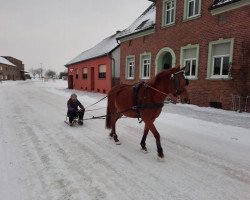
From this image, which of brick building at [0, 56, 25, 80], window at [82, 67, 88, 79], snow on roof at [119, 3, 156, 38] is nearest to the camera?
snow on roof at [119, 3, 156, 38]

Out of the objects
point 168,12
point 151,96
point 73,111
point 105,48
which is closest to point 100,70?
point 105,48

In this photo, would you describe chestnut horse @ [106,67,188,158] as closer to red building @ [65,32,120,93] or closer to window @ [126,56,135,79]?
window @ [126,56,135,79]

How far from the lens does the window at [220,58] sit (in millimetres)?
10945

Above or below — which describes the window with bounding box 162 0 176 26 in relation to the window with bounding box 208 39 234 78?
above

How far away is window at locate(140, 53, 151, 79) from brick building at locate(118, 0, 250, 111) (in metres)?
0.08

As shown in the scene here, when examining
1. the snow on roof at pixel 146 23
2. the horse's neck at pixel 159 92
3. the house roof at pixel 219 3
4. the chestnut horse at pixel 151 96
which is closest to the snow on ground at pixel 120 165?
the chestnut horse at pixel 151 96

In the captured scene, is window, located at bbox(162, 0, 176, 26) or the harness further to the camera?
window, located at bbox(162, 0, 176, 26)

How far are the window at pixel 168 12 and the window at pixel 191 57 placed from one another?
2.41m

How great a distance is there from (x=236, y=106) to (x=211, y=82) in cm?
187

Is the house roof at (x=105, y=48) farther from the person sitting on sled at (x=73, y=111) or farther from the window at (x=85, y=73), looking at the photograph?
the person sitting on sled at (x=73, y=111)

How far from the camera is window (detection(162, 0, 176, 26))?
A: 14.4 metres

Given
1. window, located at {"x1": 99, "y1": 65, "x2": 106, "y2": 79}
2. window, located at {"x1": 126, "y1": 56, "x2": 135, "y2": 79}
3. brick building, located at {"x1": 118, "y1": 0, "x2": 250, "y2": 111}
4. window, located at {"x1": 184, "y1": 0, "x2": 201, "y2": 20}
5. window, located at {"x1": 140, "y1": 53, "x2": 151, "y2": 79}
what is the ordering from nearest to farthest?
brick building, located at {"x1": 118, "y1": 0, "x2": 250, "y2": 111} → window, located at {"x1": 184, "y1": 0, "x2": 201, "y2": 20} → window, located at {"x1": 140, "y1": 53, "x2": 151, "y2": 79} → window, located at {"x1": 126, "y1": 56, "x2": 135, "y2": 79} → window, located at {"x1": 99, "y1": 65, "x2": 106, "y2": 79}

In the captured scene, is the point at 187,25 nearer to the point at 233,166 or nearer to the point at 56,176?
the point at 233,166

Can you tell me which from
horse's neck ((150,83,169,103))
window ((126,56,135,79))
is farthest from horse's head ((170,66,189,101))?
window ((126,56,135,79))
